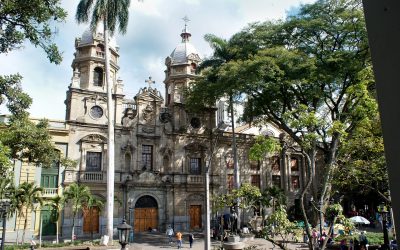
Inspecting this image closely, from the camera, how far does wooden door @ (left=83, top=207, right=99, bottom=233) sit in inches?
1099

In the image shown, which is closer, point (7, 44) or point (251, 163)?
point (7, 44)

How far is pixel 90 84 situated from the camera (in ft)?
102

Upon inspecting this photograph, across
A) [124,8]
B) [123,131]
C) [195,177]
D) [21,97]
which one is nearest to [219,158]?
[195,177]

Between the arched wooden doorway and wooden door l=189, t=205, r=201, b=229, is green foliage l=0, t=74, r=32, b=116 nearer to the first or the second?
the arched wooden doorway

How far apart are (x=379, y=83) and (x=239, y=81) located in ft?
68.7

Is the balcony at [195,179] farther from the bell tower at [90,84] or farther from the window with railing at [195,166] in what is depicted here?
the bell tower at [90,84]

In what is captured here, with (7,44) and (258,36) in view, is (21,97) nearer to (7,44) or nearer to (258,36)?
(7,44)

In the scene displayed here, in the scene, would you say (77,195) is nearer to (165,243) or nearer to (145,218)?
(165,243)

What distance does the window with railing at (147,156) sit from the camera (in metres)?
31.9

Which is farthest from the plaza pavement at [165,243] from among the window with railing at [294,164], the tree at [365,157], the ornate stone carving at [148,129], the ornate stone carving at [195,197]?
the window with railing at [294,164]

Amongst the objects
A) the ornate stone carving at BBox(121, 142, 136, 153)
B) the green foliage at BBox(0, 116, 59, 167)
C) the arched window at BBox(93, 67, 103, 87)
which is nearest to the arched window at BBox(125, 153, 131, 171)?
the ornate stone carving at BBox(121, 142, 136, 153)

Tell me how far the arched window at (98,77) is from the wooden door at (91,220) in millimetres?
10972

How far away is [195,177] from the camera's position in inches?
1287

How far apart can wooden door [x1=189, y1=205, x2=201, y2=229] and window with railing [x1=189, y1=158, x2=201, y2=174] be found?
3.28m
